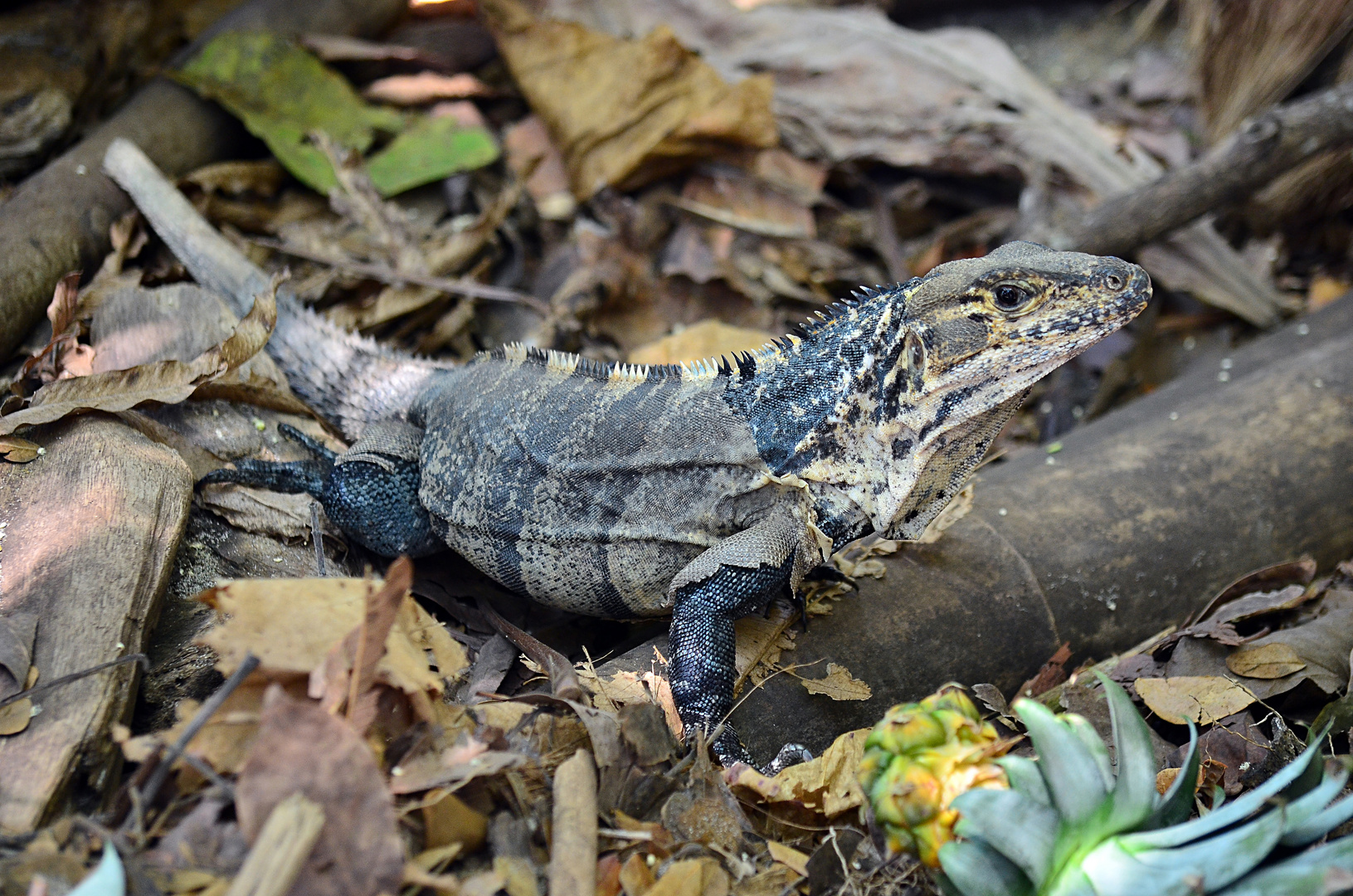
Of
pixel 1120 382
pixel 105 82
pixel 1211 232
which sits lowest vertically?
pixel 1120 382

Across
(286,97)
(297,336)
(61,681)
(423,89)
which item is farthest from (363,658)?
(423,89)

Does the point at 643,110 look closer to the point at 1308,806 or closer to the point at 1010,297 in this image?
the point at 1010,297

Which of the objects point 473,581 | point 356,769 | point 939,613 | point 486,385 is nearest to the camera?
point 356,769

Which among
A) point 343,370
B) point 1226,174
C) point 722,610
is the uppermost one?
point 343,370

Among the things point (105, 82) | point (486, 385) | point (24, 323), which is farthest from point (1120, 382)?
point (105, 82)

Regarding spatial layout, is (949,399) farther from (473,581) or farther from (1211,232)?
(1211,232)

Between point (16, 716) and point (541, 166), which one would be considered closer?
point (16, 716)

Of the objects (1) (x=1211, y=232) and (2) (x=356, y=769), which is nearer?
(2) (x=356, y=769)
